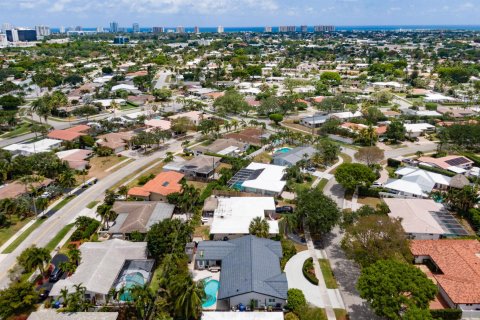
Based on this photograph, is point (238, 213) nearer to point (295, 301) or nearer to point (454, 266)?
point (295, 301)

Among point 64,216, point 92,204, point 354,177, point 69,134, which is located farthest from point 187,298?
point 69,134

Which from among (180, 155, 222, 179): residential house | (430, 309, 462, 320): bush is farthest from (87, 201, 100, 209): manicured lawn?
(430, 309, 462, 320): bush

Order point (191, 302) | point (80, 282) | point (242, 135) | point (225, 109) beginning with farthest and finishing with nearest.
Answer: point (225, 109)
point (242, 135)
point (80, 282)
point (191, 302)

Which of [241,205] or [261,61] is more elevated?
[261,61]

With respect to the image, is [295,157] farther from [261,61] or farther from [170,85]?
[261,61]

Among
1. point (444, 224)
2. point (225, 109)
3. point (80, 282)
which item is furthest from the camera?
point (225, 109)

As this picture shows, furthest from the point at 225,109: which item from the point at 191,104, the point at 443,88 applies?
the point at 443,88
